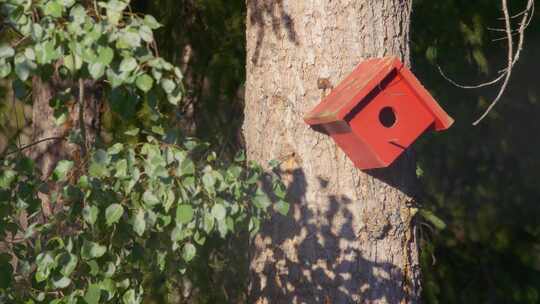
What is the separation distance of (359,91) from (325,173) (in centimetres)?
34

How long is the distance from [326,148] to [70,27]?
134cm

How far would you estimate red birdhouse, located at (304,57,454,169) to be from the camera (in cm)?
340

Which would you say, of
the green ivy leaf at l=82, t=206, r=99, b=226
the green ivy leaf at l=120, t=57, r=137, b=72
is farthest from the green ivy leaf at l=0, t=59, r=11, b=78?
the green ivy leaf at l=82, t=206, r=99, b=226

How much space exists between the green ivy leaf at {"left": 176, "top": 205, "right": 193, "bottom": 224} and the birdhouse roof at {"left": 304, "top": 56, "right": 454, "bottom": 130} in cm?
88

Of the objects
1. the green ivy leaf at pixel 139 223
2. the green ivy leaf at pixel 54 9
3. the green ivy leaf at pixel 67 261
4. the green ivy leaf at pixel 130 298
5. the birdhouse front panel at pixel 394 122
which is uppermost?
the green ivy leaf at pixel 54 9

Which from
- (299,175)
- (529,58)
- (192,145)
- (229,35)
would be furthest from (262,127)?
(529,58)

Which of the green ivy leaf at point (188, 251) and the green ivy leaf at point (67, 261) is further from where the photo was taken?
the green ivy leaf at point (188, 251)

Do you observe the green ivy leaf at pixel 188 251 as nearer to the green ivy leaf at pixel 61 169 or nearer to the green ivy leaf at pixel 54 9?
the green ivy leaf at pixel 61 169

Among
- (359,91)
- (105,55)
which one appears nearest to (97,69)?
(105,55)

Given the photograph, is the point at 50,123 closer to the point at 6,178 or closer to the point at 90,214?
the point at 6,178

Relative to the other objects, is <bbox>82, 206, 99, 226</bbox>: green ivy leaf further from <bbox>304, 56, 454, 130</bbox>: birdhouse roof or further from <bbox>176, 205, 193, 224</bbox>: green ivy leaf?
<bbox>304, 56, 454, 130</bbox>: birdhouse roof

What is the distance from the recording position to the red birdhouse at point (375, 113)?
3400 mm

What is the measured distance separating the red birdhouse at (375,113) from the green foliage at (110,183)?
1.81 feet

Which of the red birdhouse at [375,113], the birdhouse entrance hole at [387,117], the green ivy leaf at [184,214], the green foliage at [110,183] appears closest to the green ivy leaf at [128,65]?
the green foliage at [110,183]
